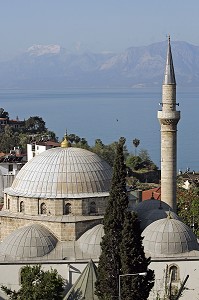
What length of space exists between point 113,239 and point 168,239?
10.3 feet

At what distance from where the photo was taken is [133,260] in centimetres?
1880

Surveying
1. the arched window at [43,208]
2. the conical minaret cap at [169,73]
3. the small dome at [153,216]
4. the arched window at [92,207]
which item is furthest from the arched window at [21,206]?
the conical minaret cap at [169,73]

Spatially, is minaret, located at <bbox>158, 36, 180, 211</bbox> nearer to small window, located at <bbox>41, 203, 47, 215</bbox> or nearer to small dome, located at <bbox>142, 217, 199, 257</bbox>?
small dome, located at <bbox>142, 217, 199, 257</bbox>

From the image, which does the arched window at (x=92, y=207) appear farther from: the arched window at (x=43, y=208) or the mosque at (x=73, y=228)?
the arched window at (x=43, y=208)

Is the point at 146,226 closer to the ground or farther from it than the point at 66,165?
closer to the ground

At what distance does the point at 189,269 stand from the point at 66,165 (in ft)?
18.7

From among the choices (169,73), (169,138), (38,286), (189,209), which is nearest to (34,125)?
(189,209)

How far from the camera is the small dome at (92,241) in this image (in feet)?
74.1

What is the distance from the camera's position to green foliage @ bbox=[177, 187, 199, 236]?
34375mm

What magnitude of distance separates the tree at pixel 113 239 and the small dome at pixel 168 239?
8.85 ft

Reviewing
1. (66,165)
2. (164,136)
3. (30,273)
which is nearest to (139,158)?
(164,136)

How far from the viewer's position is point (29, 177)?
24.7m

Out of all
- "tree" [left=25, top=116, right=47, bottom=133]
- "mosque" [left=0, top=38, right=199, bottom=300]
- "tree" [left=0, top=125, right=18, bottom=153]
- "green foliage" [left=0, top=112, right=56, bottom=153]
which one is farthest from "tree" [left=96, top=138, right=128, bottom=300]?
"tree" [left=25, top=116, right=47, bottom=133]

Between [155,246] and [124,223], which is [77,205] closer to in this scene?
[155,246]
